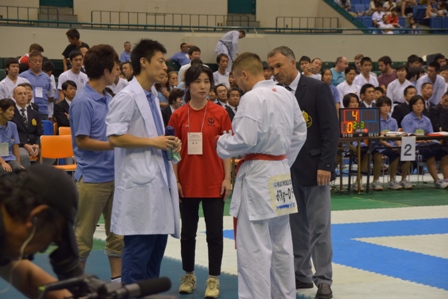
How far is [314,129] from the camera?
725 centimetres

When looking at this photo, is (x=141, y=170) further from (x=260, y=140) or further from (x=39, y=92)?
(x=39, y=92)

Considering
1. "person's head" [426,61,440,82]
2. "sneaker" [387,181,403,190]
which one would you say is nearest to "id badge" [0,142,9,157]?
"sneaker" [387,181,403,190]

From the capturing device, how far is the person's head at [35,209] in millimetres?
1846

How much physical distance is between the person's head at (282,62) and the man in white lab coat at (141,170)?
131 centimetres

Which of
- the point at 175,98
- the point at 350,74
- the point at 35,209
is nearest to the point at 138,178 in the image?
the point at 35,209

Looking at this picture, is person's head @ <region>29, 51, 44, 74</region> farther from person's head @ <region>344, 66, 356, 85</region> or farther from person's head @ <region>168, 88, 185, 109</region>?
person's head @ <region>344, 66, 356, 85</region>

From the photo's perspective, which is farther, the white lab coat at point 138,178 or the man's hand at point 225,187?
the man's hand at point 225,187

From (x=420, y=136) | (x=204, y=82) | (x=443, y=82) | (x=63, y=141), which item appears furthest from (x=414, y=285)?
(x=443, y=82)

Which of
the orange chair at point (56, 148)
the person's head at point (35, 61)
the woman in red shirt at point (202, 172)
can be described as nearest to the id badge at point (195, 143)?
the woman in red shirt at point (202, 172)

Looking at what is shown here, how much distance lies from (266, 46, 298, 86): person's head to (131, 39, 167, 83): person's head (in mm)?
1318

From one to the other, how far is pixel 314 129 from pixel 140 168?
1.99 metres

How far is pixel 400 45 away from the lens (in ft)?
88.1

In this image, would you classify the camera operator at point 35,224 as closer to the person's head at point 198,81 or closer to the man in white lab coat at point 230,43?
the person's head at point 198,81

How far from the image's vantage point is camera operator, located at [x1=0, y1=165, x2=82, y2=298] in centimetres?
185
